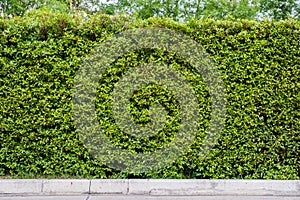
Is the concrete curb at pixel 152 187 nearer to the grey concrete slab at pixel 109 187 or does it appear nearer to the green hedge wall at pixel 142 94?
the grey concrete slab at pixel 109 187

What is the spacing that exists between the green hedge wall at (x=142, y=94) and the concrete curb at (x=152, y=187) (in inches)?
10.6

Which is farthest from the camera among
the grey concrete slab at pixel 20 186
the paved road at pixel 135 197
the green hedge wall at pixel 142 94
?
the green hedge wall at pixel 142 94

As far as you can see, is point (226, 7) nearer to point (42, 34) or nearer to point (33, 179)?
point (42, 34)

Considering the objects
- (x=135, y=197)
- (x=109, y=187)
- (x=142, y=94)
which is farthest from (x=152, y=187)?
(x=142, y=94)

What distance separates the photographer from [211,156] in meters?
4.02

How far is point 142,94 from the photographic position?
13.0 ft

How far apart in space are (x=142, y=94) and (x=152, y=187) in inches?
48.6

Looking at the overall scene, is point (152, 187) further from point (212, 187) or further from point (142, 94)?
point (142, 94)

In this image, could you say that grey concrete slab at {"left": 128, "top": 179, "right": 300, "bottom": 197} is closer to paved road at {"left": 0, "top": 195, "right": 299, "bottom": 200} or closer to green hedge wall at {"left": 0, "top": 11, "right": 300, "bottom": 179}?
paved road at {"left": 0, "top": 195, "right": 299, "bottom": 200}

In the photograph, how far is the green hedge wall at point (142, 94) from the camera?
391 centimetres

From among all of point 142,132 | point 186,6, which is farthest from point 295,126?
point 186,6

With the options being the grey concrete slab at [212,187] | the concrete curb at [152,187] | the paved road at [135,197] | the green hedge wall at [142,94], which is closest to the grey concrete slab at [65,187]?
the concrete curb at [152,187]

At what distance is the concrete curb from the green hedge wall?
0.27 m

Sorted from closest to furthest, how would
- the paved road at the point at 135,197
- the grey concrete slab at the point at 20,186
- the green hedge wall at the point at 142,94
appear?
1. the paved road at the point at 135,197
2. the grey concrete slab at the point at 20,186
3. the green hedge wall at the point at 142,94
